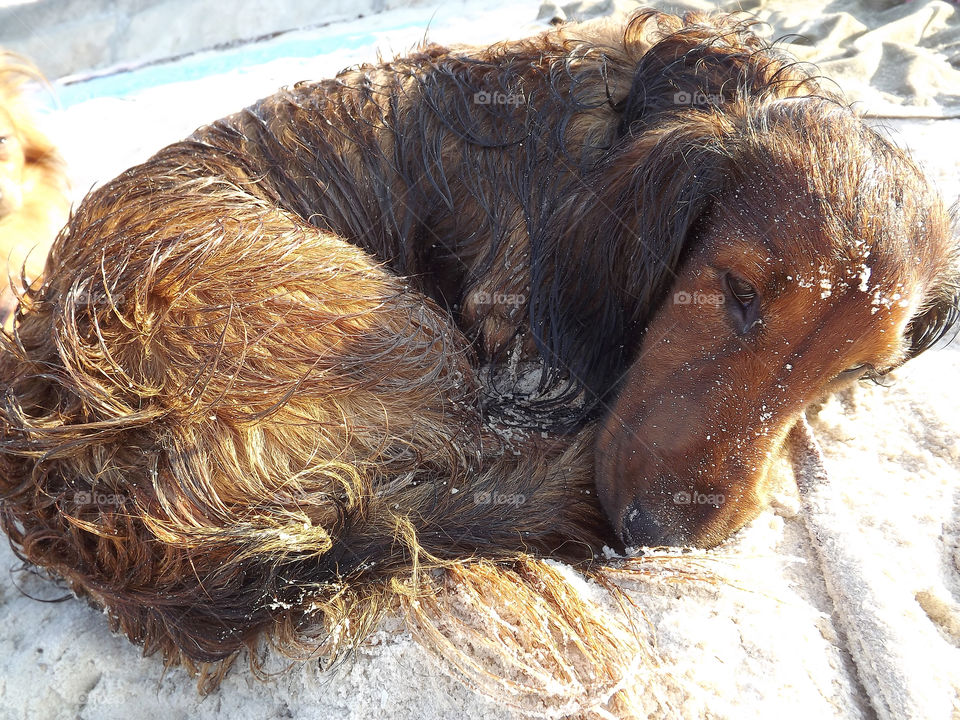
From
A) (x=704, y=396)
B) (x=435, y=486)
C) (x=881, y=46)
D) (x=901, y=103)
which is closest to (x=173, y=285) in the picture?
(x=435, y=486)

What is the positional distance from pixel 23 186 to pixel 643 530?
2.83 meters

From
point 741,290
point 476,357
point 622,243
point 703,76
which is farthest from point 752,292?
point 476,357

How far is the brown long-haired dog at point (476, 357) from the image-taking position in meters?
1.78

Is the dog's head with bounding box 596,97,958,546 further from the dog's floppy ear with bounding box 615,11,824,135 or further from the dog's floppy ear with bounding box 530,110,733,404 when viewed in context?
the dog's floppy ear with bounding box 615,11,824,135

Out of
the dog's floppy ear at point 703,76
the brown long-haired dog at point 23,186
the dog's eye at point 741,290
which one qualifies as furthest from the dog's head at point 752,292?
the brown long-haired dog at point 23,186

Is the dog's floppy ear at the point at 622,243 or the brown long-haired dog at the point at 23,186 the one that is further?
the brown long-haired dog at the point at 23,186

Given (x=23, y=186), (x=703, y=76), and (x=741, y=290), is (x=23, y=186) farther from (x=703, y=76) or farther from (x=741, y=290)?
(x=741, y=290)

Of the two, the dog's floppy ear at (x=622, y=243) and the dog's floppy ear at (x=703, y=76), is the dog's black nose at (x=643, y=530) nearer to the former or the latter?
the dog's floppy ear at (x=622, y=243)

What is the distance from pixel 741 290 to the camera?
1856 mm

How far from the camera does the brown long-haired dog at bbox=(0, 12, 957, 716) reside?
1.78 metres

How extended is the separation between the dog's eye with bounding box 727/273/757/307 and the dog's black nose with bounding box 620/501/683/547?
22.6 inches

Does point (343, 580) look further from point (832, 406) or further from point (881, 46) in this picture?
point (881, 46)

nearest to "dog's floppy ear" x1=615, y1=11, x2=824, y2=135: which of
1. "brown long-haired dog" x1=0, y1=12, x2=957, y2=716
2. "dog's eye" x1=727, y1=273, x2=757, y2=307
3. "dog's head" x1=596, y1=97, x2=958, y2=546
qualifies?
"brown long-haired dog" x1=0, y1=12, x2=957, y2=716

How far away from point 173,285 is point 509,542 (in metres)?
1.07
